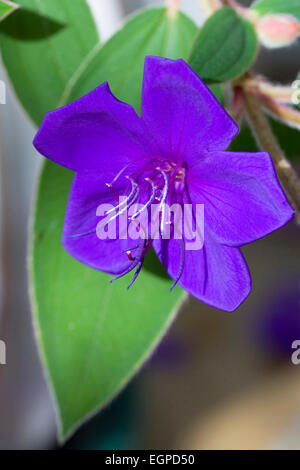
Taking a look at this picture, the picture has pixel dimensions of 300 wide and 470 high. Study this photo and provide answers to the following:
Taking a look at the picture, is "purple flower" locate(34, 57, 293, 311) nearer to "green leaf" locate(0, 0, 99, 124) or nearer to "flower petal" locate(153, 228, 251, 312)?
"flower petal" locate(153, 228, 251, 312)

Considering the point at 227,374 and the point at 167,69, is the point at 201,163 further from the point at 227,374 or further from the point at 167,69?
the point at 227,374

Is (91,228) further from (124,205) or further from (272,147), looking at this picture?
(272,147)

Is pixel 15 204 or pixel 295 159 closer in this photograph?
pixel 295 159

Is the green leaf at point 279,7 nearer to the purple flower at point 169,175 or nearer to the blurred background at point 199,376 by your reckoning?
the purple flower at point 169,175

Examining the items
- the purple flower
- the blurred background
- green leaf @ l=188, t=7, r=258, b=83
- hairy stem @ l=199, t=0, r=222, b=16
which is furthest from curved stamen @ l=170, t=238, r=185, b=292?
the blurred background

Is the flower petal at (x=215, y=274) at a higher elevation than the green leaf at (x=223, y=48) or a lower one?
lower

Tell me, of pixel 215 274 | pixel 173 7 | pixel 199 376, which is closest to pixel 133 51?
pixel 173 7

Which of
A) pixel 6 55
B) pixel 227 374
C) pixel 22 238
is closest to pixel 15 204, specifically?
pixel 22 238

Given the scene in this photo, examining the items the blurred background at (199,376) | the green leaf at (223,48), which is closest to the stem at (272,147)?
the green leaf at (223,48)
